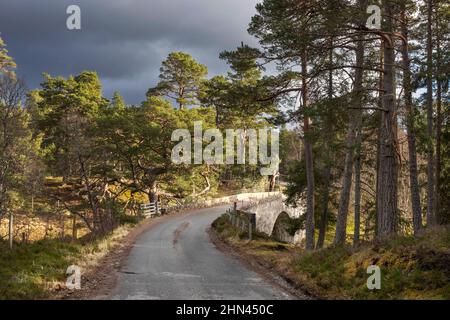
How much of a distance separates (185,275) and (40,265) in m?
4.05

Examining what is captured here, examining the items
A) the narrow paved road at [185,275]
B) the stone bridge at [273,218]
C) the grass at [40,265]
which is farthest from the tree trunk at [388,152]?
the stone bridge at [273,218]

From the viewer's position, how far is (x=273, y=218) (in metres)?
41.0

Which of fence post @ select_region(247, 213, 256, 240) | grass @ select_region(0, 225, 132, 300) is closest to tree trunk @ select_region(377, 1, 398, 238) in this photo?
grass @ select_region(0, 225, 132, 300)

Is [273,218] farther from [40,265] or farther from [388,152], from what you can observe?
[40,265]

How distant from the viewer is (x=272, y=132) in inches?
2157

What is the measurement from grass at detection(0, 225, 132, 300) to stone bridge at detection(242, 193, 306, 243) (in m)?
19.2

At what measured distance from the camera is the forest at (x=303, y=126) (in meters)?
12.2

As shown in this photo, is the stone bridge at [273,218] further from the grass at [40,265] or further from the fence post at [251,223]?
the grass at [40,265]

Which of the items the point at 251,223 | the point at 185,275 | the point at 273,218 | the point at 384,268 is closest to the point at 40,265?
the point at 185,275

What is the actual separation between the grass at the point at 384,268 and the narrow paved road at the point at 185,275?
3.88 ft

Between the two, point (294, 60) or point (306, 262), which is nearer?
point (306, 262)
